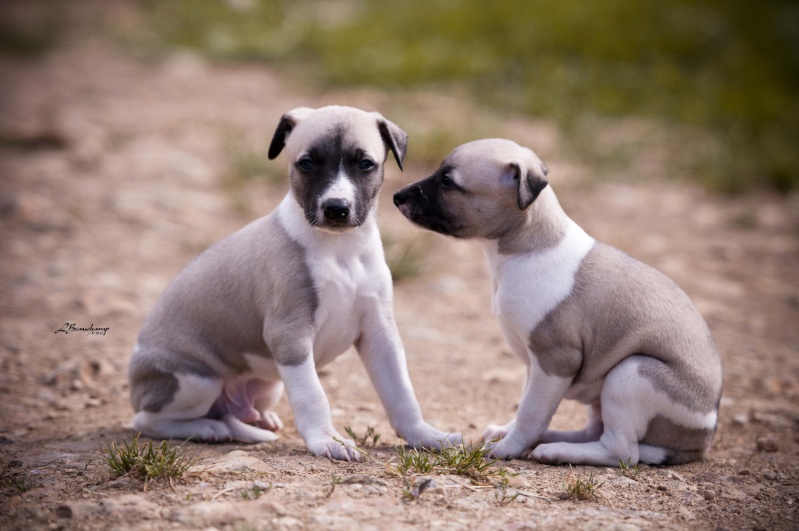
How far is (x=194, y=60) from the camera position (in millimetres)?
13773

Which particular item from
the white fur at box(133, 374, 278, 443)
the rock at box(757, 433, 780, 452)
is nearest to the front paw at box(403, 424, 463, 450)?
the white fur at box(133, 374, 278, 443)

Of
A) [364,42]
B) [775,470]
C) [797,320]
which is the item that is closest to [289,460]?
[775,470]

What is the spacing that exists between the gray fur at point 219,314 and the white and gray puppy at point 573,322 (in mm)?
822

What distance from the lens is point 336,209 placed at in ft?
14.7

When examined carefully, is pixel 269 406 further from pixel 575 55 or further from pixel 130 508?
pixel 575 55

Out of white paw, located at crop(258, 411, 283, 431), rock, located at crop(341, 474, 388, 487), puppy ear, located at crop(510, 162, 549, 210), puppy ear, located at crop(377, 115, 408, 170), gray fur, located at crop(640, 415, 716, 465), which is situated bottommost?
white paw, located at crop(258, 411, 283, 431)

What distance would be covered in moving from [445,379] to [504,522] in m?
2.41

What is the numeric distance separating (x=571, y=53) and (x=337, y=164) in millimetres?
10528

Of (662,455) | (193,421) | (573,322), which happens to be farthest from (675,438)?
(193,421)

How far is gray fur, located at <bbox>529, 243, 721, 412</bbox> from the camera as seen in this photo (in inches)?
183

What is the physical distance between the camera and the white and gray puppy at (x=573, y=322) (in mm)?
4656

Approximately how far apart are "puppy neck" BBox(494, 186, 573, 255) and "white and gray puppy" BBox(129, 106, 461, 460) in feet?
2.36

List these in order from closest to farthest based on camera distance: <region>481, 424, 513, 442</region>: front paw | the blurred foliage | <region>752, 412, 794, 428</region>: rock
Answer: <region>481, 424, 513, 442</region>: front paw, <region>752, 412, 794, 428</region>: rock, the blurred foliage

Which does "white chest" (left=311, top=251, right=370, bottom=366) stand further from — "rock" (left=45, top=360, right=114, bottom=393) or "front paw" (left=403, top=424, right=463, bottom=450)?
"rock" (left=45, top=360, right=114, bottom=393)
